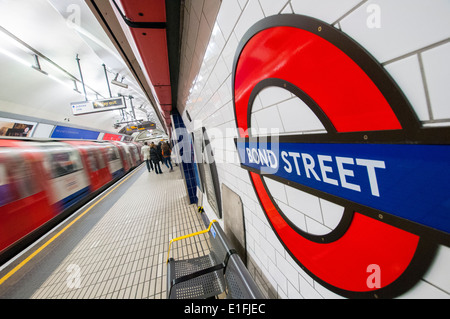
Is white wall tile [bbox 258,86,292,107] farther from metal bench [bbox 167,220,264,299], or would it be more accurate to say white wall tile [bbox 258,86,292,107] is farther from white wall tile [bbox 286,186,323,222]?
metal bench [bbox 167,220,264,299]

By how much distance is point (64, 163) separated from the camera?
518cm

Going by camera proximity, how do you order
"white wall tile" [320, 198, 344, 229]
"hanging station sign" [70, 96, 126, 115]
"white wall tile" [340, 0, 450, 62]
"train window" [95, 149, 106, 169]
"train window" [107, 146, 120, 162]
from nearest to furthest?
"white wall tile" [340, 0, 450, 62] < "white wall tile" [320, 198, 344, 229] < "hanging station sign" [70, 96, 126, 115] < "train window" [95, 149, 106, 169] < "train window" [107, 146, 120, 162]

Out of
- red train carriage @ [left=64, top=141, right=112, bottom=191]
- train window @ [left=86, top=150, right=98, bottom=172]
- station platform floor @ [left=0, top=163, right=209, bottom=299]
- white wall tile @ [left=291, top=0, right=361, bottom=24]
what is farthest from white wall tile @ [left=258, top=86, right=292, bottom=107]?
train window @ [left=86, top=150, right=98, bottom=172]

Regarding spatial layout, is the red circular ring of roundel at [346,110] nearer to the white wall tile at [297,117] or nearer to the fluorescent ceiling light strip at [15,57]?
the white wall tile at [297,117]

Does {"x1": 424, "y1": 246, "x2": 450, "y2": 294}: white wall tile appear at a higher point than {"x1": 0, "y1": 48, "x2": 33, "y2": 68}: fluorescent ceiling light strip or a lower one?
lower

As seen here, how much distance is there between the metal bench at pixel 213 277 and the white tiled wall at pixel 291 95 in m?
0.23

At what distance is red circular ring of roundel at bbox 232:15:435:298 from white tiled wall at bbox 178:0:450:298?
0.10 ft

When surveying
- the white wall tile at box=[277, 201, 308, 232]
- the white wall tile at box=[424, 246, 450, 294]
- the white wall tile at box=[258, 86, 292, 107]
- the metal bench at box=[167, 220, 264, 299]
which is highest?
the white wall tile at box=[258, 86, 292, 107]

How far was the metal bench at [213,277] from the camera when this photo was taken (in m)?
1.19

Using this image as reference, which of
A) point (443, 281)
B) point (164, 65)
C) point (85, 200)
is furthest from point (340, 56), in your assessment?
point (85, 200)

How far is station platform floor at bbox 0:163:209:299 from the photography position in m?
2.34

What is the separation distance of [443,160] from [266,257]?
3.97 ft

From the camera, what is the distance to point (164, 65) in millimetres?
1905
